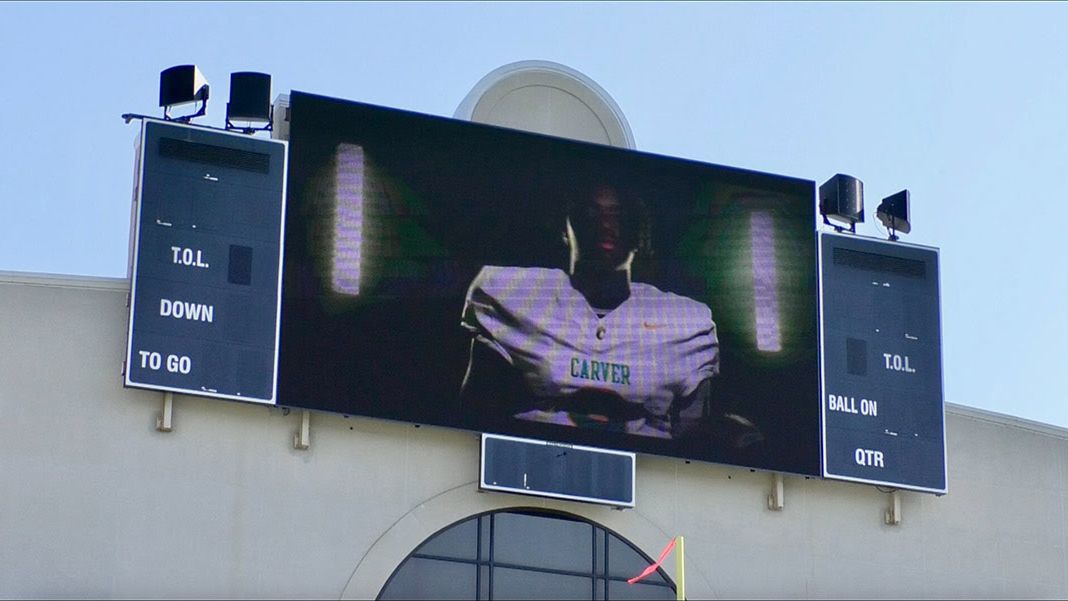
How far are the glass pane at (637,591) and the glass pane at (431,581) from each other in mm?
1606

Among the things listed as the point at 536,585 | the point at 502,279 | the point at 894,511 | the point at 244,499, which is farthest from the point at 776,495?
the point at 244,499

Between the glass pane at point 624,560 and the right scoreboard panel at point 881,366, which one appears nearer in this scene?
the glass pane at point 624,560

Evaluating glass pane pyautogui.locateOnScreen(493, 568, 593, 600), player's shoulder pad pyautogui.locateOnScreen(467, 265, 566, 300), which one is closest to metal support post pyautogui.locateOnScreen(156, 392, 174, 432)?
player's shoulder pad pyautogui.locateOnScreen(467, 265, 566, 300)

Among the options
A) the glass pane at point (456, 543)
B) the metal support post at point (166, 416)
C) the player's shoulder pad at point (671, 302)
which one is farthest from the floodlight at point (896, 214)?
the metal support post at point (166, 416)

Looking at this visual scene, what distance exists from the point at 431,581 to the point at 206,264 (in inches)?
155

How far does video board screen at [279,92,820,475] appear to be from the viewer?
20266mm

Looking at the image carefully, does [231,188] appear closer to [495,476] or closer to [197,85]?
[197,85]

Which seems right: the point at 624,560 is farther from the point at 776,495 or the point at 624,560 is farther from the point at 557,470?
the point at 776,495

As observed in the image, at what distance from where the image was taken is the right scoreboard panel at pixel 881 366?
22.1 m

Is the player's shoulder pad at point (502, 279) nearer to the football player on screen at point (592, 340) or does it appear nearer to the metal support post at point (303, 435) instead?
the football player on screen at point (592, 340)

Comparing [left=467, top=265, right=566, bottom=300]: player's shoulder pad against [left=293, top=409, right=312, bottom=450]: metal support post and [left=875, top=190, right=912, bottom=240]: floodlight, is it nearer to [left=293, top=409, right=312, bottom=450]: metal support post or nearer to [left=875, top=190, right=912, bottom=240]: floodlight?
[left=293, top=409, right=312, bottom=450]: metal support post

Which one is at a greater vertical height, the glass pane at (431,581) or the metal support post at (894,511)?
the metal support post at (894,511)

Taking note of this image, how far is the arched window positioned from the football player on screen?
3.74 feet

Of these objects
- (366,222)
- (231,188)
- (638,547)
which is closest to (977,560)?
(638,547)
